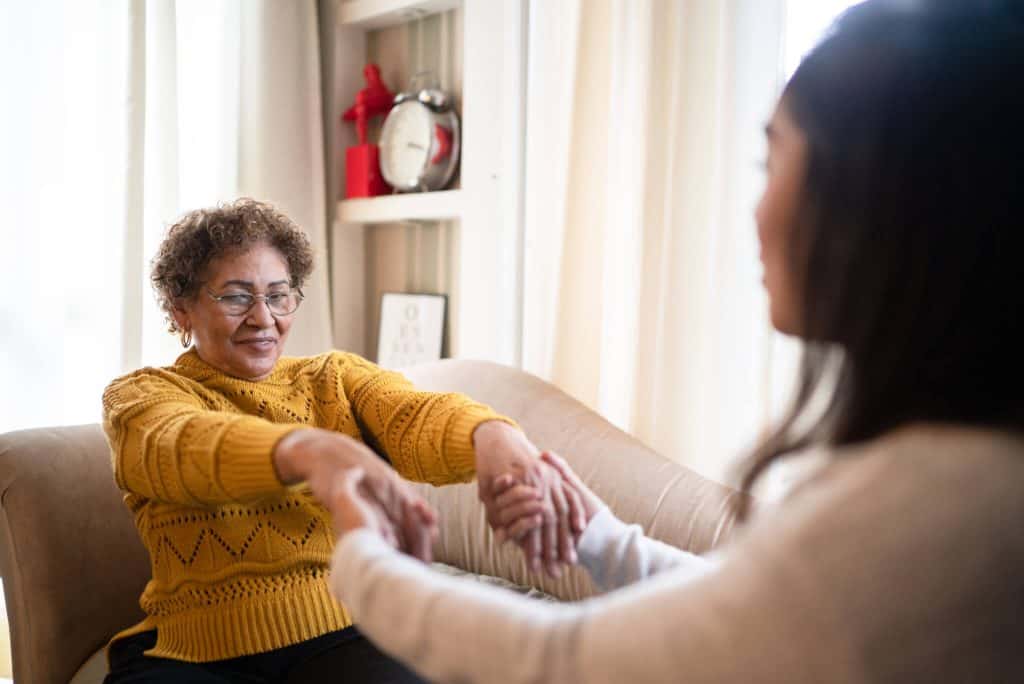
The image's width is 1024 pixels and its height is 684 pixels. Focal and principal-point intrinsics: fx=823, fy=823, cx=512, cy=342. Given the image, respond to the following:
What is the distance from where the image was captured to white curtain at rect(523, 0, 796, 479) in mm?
1731

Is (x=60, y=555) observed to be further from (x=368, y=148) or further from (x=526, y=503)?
(x=368, y=148)

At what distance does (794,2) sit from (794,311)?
1210mm

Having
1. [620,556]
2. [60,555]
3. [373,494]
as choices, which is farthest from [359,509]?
[60,555]

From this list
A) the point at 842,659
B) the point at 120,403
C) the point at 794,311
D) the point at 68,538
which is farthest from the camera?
the point at 68,538

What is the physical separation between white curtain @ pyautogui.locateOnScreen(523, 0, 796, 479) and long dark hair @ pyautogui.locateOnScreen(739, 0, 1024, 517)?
1.01 metres

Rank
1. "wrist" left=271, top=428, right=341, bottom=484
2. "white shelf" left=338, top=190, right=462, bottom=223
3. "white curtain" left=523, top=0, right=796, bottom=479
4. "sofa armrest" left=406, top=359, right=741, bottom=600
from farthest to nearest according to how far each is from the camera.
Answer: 1. "white shelf" left=338, top=190, right=462, bottom=223
2. "white curtain" left=523, top=0, right=796, bottom=479
3. "sofa armrest" left=406, top=359, right=741, bottom=600
4. "wrist" left=271, top=428, right=341, bottom=484

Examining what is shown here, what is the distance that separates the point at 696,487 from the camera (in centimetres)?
163

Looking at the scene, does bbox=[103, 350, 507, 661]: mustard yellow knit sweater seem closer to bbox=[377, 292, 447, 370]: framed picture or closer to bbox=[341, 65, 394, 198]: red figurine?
bbox=[377, 292, 447, 370]: framed picture

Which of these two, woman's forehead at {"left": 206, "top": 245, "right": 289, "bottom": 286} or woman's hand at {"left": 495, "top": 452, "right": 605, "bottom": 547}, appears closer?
woman's hand at {"left": 495, "top": 452, "right": 605, "bottom": 547}

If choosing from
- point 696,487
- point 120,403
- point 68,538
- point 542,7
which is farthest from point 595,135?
point 68,538

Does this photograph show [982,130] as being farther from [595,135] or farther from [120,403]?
[595,135]

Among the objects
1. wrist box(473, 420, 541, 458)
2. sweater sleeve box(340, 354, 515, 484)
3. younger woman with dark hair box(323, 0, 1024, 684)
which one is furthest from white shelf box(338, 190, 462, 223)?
younger woman with dark hair box(323, 0, 1024, 684)

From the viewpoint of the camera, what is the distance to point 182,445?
1121 millimetres

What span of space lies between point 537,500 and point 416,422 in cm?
32
